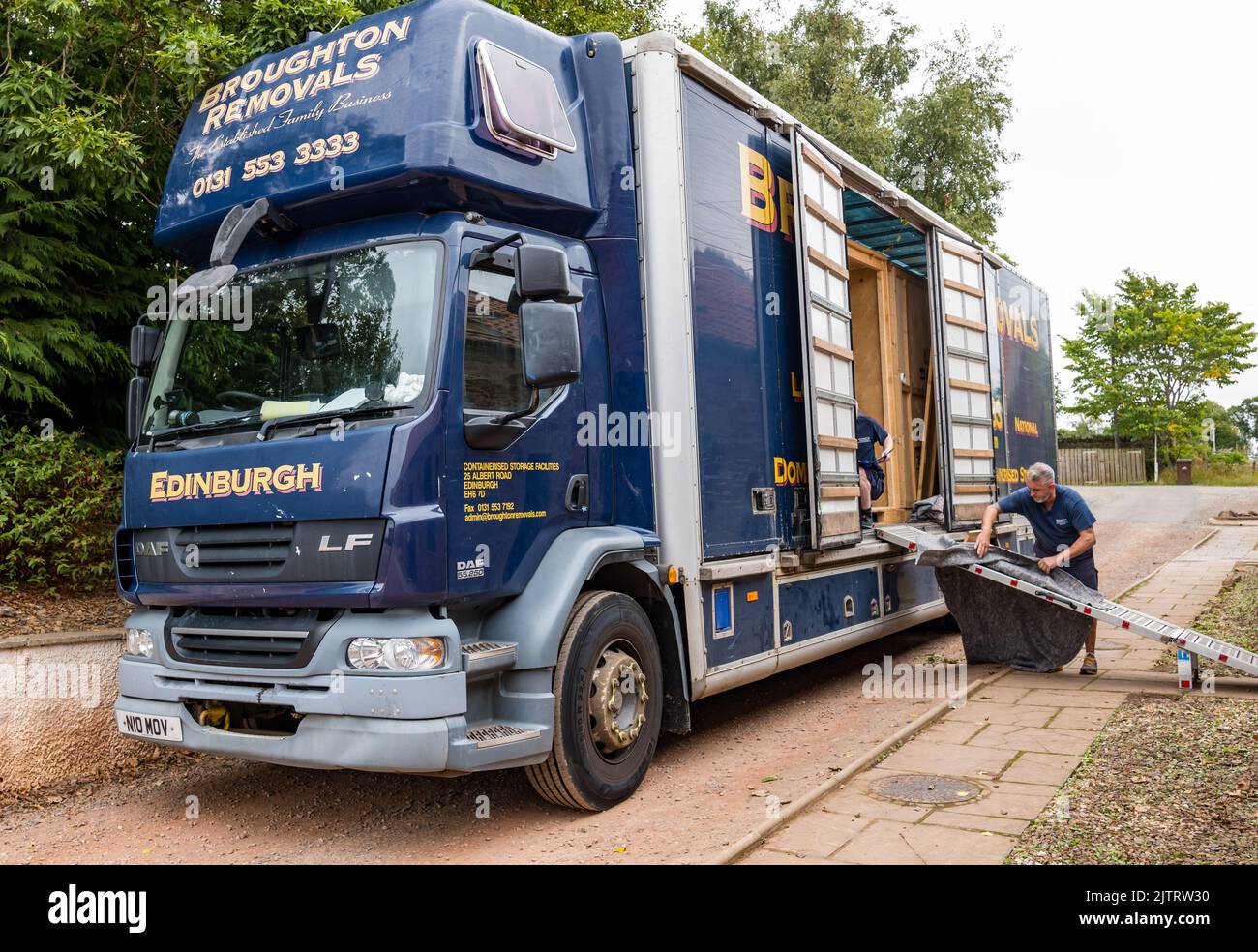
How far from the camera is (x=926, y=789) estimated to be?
4.96 metres

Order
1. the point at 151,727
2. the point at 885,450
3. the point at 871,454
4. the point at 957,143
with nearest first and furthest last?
the point at 151,727, the point at 871,454, the point at 885,450, the point at 957,143

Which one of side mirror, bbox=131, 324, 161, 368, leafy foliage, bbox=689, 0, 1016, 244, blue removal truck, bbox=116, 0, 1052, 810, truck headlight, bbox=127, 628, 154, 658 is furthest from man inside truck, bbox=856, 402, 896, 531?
leafy foliage, bbox=689, 0, 1016, 244

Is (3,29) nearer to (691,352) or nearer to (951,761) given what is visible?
(691,352)

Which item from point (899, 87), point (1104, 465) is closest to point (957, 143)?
point (899, 87)

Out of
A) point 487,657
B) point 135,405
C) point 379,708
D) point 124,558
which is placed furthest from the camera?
point 135,405

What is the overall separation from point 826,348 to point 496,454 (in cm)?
302

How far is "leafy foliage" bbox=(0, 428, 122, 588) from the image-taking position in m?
6.75

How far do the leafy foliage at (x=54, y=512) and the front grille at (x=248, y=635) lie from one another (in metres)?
2.53

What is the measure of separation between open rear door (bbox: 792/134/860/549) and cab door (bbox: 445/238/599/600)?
6.93 ft

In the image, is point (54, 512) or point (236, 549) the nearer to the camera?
point (236, 549)

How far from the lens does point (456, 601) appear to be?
14.6 feet

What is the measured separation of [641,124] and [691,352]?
1.25 m

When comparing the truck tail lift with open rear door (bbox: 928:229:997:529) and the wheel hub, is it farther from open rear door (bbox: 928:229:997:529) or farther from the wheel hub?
the wheel hub

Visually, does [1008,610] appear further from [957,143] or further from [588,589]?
[957,143]
